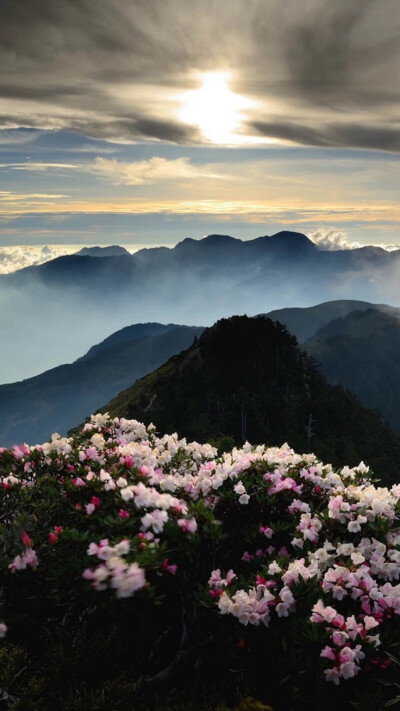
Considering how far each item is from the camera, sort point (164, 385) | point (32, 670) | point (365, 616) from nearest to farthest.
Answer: point (365, 616) → point (32, 670) → point (164, 385)

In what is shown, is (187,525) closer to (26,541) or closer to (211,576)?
(211,576)

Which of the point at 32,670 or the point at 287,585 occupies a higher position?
the point at 287,585

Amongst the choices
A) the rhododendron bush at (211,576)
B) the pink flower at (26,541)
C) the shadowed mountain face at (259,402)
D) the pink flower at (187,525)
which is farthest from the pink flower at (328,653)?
the shadowed mountain face at (259,402)

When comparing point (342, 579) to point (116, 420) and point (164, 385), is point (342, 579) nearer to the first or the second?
point (116, 420)

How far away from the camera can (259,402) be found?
118 metres

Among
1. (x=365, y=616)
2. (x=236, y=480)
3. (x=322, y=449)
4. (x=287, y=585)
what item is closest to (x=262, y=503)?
(x=236, y=480)

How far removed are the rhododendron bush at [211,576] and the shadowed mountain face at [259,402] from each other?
86004 millimetres

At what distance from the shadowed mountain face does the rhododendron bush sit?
86.0m

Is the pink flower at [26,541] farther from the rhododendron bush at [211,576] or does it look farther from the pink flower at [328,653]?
the pink flower at [328,653]

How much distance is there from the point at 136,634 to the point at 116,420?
761 centimetres

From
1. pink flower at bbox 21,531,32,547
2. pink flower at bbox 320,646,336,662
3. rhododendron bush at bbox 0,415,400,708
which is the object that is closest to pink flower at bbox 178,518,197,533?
rhododendron bush at bbox 0,415,400,708

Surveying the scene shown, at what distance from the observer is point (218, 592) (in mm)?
6801

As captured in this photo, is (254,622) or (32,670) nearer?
(254,622)

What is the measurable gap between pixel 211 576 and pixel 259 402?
368 feet
